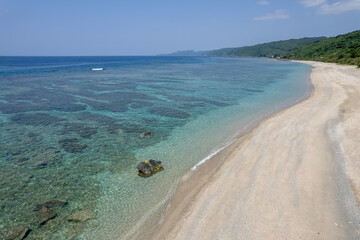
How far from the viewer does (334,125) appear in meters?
17.8

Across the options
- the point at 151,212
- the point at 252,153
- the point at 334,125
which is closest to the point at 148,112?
the point at 252,153

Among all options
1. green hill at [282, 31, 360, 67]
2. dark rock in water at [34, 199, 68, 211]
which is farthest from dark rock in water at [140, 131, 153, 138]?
green hill at [282, 31, 360, 67]

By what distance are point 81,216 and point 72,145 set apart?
28.5 feet

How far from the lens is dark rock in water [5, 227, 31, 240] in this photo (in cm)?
823

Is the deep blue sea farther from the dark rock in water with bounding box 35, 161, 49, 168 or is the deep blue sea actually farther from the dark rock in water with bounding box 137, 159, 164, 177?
the dark rock in water with bounding box 137, 159, 164, 177

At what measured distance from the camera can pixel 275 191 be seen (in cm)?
985

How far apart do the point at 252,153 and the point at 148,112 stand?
15.6 meters

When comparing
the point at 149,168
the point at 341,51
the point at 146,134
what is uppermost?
the point at 341,51

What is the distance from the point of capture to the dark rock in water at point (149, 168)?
12.3m

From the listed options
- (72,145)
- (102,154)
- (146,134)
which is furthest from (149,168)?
(72,145)

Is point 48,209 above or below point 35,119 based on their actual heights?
below

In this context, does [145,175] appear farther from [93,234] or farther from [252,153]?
[252,153]

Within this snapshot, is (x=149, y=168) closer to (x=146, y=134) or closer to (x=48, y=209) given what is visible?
(x=48, y=209)

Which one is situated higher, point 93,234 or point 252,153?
point 252,153
